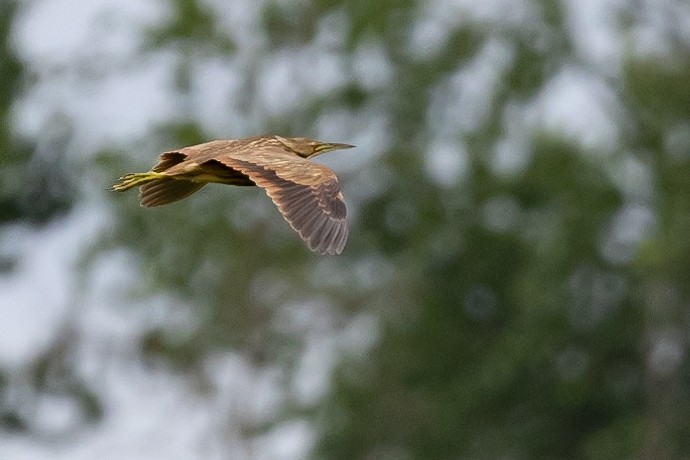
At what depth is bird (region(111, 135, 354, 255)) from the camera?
11.1m

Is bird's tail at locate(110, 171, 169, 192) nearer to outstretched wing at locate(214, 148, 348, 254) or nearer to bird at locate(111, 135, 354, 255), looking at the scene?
bird at locate(111, 135, 354, 255)

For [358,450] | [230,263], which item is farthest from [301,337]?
[358,450]

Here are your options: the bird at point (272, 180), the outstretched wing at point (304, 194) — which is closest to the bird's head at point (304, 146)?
the bird at point (272, 180)

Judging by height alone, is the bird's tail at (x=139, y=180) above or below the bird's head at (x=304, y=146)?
below

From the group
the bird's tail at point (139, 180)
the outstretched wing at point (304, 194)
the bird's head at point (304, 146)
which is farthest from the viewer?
the bird's head at point (304, 146)

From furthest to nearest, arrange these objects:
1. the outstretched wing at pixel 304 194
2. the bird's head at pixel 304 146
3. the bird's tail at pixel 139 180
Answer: the bird's head at pixel 304 146
the bird's tail at pixel 139 180
the outstretched wing at pixel 304 194

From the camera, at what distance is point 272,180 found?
1138 cm

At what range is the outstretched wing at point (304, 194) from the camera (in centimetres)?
1101

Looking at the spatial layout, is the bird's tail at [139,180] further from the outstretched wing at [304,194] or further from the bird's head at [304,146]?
the bird's head at [304,146]

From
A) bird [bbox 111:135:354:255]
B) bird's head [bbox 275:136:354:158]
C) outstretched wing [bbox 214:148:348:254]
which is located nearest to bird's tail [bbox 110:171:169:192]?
bird [bbox 111:135:354:255]

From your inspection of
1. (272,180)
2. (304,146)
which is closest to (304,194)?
(272,180)

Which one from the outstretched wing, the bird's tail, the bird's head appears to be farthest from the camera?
the bird's head

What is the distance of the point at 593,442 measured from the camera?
118 ft

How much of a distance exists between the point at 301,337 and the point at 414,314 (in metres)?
4.06
